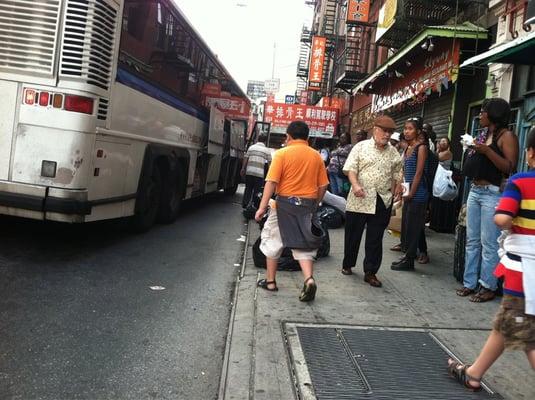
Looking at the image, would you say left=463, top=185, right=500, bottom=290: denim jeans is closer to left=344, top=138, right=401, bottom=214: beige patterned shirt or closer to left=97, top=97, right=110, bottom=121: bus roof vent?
left=344, top=138, right=401, bottom=214: beige patterned shirt

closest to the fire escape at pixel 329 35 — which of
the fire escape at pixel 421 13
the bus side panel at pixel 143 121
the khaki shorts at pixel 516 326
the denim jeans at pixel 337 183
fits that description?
the fire escape at pixel 421 13

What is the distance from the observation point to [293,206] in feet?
17.0

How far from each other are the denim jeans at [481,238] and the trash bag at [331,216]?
3781 mm

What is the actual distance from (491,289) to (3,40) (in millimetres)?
5606

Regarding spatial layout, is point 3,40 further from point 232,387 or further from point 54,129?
point 232,387

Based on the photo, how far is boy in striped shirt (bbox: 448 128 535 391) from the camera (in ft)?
9.56

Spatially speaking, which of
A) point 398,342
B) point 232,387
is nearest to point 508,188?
point 398,342

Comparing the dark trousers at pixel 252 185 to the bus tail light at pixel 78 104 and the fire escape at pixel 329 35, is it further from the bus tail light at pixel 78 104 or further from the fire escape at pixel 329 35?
the fire escape at pixel 329 35

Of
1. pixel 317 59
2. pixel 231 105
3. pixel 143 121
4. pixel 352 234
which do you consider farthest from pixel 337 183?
pixel 317 59

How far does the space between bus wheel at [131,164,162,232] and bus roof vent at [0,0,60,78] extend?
2396 mm

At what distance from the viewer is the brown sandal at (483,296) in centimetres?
527

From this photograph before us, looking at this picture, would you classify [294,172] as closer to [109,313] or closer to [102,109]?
[109,313]

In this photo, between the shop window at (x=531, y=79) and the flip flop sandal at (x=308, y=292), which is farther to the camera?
the shop window at (x=531, y=79)

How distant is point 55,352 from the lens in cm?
370
